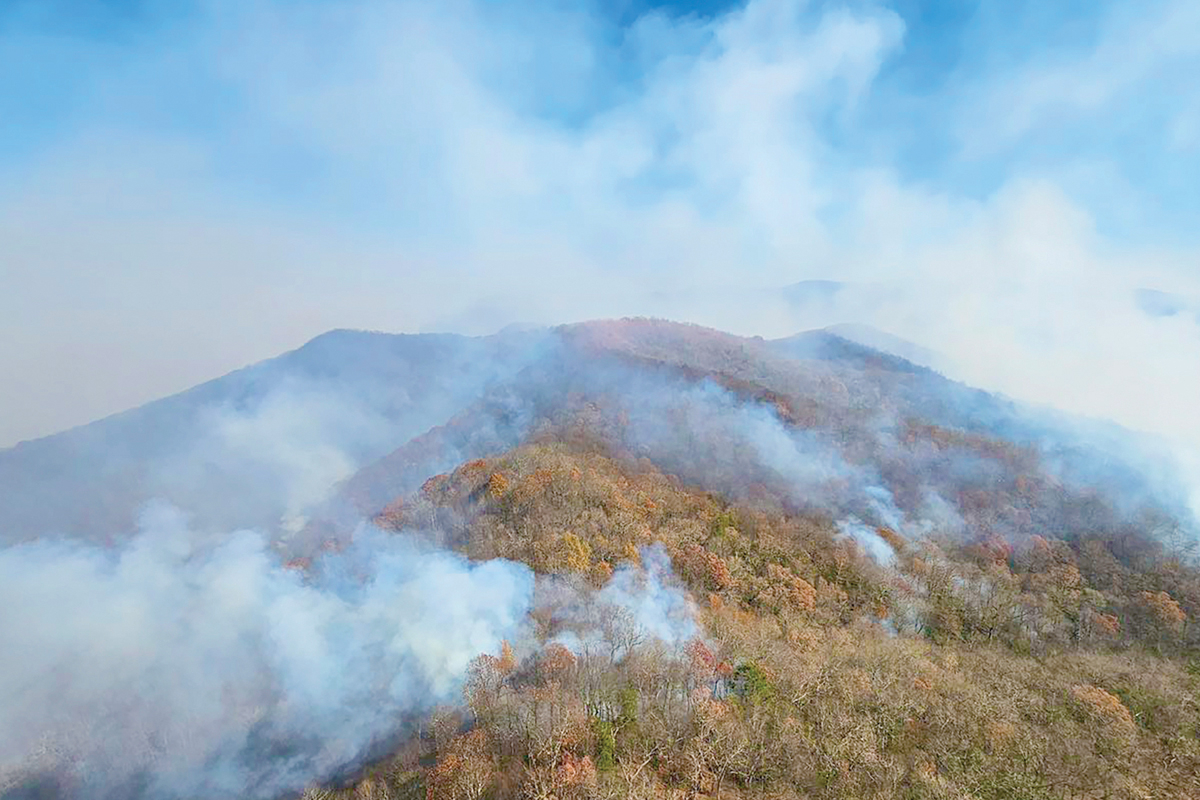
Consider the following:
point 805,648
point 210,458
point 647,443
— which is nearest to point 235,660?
point 805,648

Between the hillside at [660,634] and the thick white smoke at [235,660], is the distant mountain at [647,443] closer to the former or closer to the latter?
the hillside at [660,634]

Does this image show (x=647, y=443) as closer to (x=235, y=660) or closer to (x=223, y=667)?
(x=235, y=660)

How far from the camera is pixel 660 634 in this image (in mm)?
48062

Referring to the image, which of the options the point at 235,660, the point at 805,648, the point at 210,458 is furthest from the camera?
the point at 210,458

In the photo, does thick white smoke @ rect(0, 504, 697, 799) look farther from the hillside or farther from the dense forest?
the dense forest

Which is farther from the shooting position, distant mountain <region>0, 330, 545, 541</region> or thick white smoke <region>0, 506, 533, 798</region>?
distant mountain <region>0, 330, 545, 541</region>

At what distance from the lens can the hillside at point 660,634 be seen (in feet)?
116

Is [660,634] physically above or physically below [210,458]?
above

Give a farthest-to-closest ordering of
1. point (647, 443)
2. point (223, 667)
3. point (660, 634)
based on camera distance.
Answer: point (647, 443), point (660, 634), point (223, 667)

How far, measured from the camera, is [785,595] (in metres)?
60.9

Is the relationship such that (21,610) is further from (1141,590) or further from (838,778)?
(1141,590)

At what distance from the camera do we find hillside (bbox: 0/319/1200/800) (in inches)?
1394

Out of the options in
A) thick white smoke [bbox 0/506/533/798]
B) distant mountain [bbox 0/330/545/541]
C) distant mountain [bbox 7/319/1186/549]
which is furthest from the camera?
distant mountain [bbox 0/330/545/541]

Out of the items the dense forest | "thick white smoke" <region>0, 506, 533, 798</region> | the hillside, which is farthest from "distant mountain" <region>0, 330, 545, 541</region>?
the dense forest
